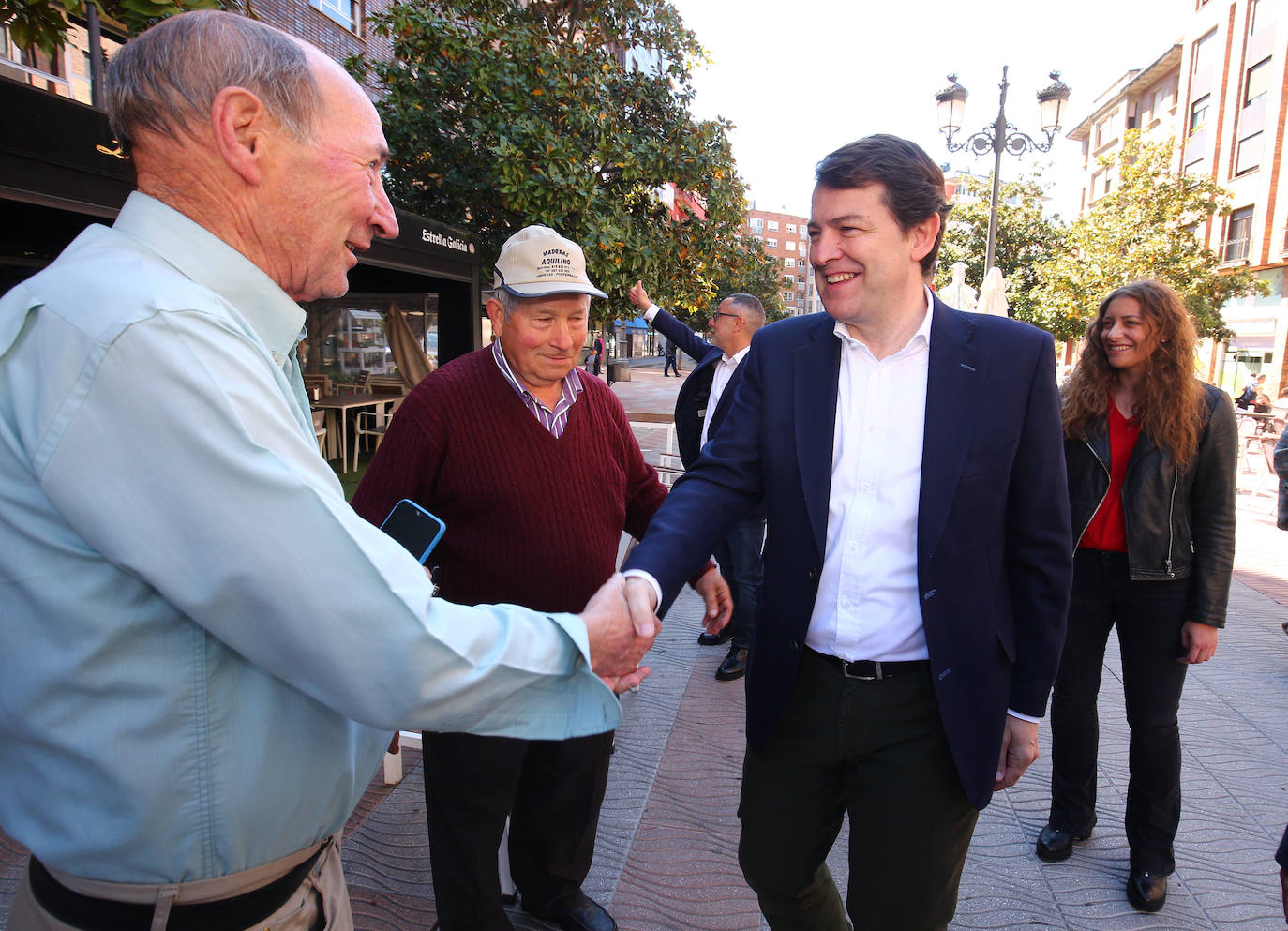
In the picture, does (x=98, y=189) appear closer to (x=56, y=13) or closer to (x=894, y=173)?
(x=56, y=13)

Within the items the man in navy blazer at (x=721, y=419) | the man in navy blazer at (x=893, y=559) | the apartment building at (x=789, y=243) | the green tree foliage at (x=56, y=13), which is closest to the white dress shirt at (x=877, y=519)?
the man in navy blazer at (x=893, y=559)

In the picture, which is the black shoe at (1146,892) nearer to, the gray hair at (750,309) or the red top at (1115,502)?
the red top at (1115,502)

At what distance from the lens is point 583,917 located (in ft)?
8.74

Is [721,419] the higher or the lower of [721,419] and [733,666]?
the higher

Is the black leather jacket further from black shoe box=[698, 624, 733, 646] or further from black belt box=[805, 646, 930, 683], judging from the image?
black shoe box=[698, 624, 733, 646]

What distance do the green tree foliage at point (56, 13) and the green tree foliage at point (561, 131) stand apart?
3.81 meters

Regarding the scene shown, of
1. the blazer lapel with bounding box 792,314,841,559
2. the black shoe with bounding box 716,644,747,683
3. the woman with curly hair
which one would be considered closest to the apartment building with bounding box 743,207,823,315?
the black shoe with bounding box 716,644,747,683

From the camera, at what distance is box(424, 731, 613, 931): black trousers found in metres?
2.29

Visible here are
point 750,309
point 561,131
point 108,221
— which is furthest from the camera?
point 561,131

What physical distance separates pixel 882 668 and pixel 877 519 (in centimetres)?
36

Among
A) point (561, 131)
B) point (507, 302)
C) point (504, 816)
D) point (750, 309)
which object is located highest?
point (561, 131)

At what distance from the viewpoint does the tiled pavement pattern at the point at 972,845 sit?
2.84 meters

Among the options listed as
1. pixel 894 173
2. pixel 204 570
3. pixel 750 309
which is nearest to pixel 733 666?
pixel 750 309

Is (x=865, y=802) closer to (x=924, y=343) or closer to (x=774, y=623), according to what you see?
(x=774, y=623)
